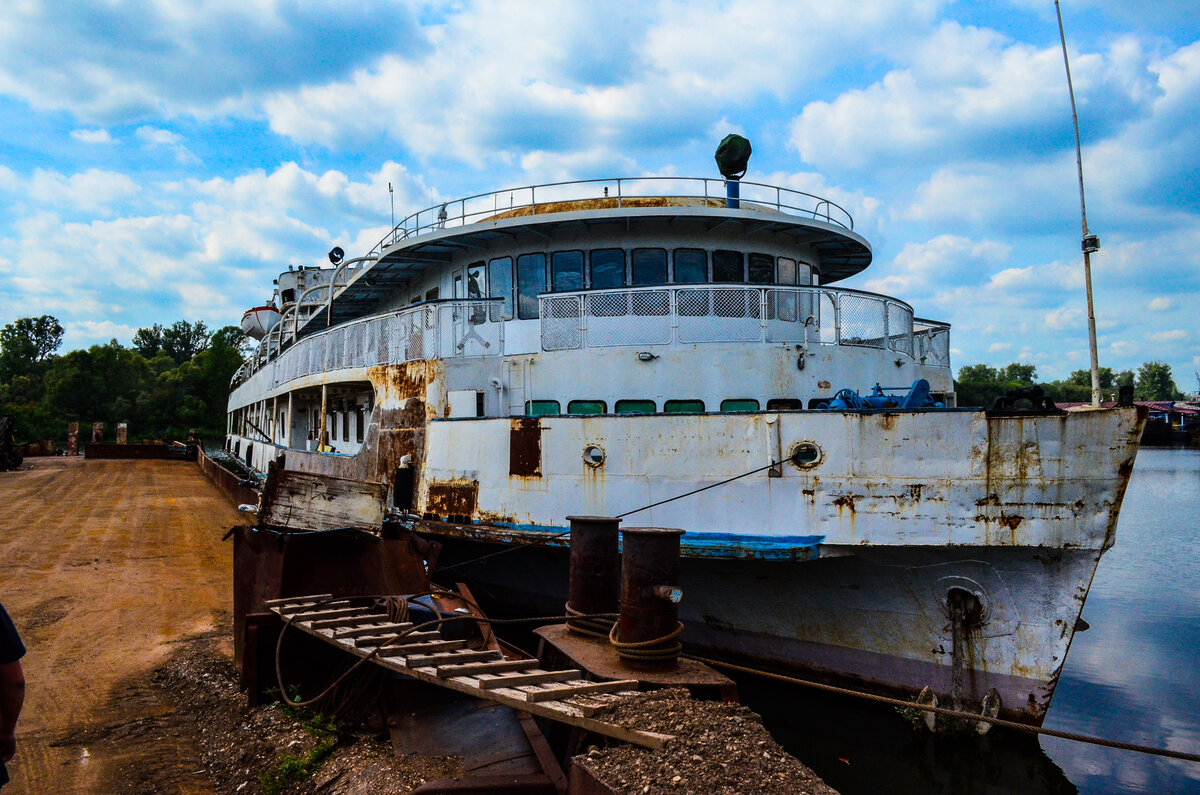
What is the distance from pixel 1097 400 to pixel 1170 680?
5.64m

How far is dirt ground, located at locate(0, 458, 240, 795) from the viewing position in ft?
19.5

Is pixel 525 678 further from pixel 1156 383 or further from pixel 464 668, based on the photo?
pixel 1156 383

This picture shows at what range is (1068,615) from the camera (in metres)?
6.96

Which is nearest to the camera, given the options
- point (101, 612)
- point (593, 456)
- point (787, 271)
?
point (593, 456)

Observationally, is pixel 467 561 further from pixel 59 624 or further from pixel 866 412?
pixel 866 412

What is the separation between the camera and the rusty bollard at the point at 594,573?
20.2 feet

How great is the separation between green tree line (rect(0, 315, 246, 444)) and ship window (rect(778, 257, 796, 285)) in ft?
186

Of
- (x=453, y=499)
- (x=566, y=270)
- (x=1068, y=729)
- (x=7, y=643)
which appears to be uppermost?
(x=566, y=270)

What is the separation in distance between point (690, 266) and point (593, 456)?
161 inches

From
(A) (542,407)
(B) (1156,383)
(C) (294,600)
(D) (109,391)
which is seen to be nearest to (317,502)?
(C) (294,600)

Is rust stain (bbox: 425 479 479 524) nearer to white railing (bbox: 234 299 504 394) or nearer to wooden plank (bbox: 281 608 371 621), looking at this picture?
white railing (bbox: 234 299 504 394)

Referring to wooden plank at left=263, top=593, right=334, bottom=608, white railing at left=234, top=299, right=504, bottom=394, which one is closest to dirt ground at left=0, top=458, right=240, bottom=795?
wooden plank at left=263, top=593, right=334, bottom=608

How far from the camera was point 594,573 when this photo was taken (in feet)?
20.2

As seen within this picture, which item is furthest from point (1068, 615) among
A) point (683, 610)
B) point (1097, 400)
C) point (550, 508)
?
point (550, 508)
